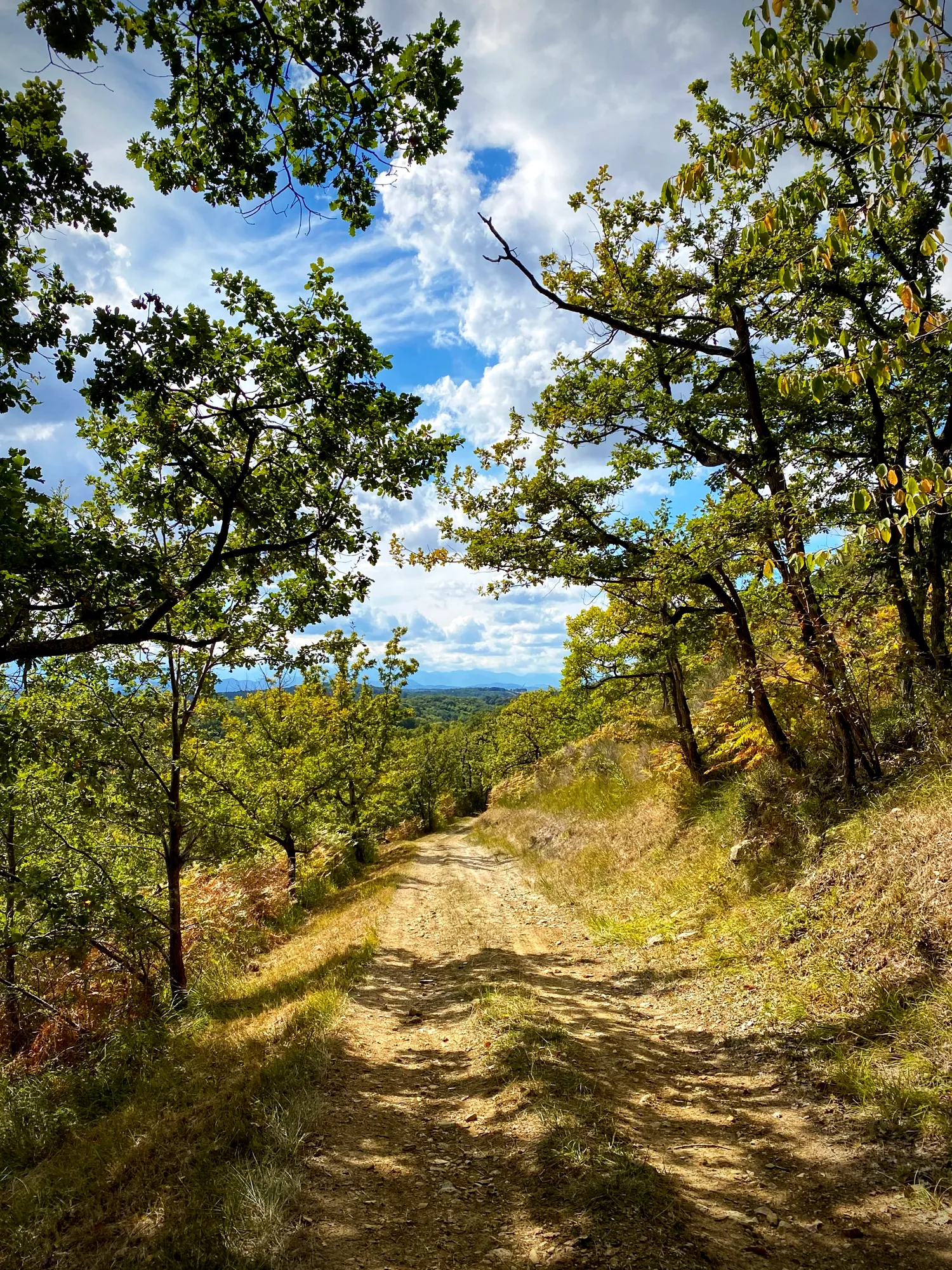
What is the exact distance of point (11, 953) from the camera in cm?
1000

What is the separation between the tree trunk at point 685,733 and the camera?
1432 cm

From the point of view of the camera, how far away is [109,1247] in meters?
4.04

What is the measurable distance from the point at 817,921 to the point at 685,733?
7.79 meters

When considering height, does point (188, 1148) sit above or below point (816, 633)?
below

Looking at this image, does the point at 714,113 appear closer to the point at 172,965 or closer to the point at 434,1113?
the point at 434,1113

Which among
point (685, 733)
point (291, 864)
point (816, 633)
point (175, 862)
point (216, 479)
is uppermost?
point (216, 479)

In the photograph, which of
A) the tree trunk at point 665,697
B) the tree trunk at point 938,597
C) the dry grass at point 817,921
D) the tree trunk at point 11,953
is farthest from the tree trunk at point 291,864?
the tree trunk at point 938,597

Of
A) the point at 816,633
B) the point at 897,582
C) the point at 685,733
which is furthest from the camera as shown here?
Answer: the point at 685,733

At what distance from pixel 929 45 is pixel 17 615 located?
7.54m

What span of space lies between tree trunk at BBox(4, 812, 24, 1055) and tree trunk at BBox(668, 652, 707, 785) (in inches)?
517

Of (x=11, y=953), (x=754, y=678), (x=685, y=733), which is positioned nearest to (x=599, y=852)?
(x=685, y=733)

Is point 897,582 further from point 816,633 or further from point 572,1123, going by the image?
point 572,1123

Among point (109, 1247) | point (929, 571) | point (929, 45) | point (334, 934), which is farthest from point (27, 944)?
point (929, 571)

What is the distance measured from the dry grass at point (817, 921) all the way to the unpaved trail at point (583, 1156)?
575mm
